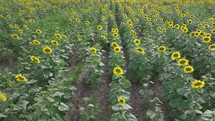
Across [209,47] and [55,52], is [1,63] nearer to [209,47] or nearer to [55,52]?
[55,52]

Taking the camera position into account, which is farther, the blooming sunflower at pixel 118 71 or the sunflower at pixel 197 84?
the blooming sunflower at pixel 118 71

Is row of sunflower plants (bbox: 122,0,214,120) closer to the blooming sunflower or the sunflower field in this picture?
the sunflower field

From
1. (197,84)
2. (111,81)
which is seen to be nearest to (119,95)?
(197,84)

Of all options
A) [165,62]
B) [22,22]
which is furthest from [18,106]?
[22,22]

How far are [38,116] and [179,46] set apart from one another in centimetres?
463

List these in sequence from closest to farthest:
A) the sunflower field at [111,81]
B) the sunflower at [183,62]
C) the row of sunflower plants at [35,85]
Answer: the row of sunflower plants at [35,85], the sunflower field at [111,81], the sunflower at [183,62]

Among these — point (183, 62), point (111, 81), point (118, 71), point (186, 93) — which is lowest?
point (186, 93)

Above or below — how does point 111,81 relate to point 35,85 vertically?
above

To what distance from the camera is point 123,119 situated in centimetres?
378

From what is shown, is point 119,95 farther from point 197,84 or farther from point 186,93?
point 197,84

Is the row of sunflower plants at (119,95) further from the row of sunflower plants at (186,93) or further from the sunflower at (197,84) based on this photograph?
the sunflower at (197,84)

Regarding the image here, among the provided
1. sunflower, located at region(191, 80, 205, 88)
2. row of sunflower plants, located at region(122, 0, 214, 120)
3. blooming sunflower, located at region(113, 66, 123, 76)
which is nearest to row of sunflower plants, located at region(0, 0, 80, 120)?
blooming sunflower, located at region(113, 66, 123, 76)

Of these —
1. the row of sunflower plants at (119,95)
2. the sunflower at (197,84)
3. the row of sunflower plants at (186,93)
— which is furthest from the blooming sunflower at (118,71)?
the sunflower at (197,84)

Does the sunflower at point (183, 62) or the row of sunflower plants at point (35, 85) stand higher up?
the sunflower at point (183, 62)
